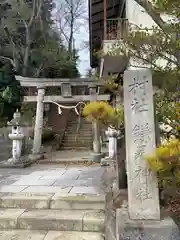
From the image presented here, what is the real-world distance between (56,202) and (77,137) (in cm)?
1165

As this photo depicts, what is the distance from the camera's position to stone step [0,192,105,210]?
417cm

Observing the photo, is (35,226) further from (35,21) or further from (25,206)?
(35,21)

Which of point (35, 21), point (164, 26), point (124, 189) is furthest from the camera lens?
point (35, 21)

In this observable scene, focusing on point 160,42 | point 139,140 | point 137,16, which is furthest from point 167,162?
point 137,16

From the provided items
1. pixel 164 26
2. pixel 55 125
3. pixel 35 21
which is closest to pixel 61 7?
pixel 35 21

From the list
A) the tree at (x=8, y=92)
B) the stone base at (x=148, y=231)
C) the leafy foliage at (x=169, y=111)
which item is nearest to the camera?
the stone base at (x=148, y=231)

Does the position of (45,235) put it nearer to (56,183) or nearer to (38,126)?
(56,183)

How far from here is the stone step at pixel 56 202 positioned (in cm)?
417

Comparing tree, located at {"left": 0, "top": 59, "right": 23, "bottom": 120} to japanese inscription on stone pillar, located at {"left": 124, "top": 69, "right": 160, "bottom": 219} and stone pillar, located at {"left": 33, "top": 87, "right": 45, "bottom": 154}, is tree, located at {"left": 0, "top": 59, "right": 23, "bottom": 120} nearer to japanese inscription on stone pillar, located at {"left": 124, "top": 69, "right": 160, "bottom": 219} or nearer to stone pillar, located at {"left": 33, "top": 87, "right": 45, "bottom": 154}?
stone pillar, located at {"left": 33, "top": 87, "right": 45, "bottom": 154}

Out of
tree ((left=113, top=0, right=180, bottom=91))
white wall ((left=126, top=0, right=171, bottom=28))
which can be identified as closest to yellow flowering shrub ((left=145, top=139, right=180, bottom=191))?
tree ((left=113, top=0, right=180, bottom=91))

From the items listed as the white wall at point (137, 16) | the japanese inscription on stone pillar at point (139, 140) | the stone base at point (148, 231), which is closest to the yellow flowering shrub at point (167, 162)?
the japanese inscription on stone pillar at point (139, 140)

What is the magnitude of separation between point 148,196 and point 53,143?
11814 mm

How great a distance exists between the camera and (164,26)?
11.1 feet

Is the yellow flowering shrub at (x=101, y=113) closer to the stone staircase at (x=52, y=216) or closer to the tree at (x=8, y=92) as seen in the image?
the stone staircase at (x=52, y=216)
